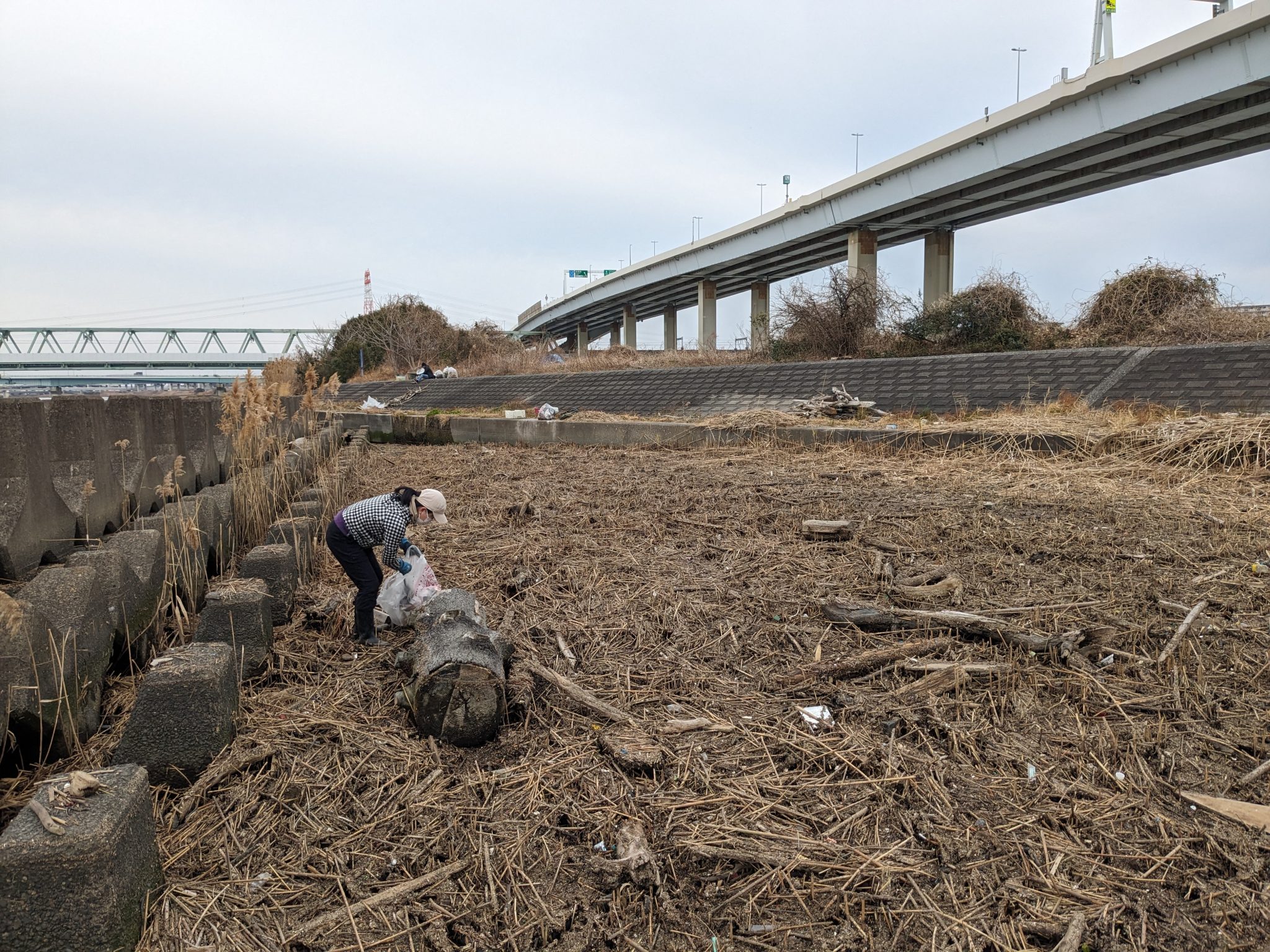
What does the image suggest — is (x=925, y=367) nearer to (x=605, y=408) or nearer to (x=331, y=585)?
(x=605, y=408)

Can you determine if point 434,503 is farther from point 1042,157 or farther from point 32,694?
point 1042,157

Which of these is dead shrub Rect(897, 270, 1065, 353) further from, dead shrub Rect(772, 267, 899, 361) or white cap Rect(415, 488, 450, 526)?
white cap Rect(415, 488, 450, 526)

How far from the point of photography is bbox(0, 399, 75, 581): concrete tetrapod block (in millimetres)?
3156

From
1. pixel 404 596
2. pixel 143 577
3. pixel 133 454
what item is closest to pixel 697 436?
pixel 133 454

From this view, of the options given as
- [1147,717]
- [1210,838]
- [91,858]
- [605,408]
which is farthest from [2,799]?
[605,408]

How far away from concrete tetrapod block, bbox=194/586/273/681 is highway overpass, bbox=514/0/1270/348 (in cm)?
1746

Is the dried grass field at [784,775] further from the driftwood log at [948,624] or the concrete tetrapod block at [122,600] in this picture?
the concrete tetrapod block at [122,600]

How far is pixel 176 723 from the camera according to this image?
93.8 inches

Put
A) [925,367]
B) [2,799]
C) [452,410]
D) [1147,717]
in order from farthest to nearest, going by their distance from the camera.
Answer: [452,410], [925,367], [1147,717], [2,799]

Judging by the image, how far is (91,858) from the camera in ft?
5.48

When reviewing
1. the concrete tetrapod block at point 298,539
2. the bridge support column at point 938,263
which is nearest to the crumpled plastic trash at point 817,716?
the concrete tetrapod block at point 298,539

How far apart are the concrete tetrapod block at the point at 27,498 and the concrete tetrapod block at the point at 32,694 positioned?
81cm

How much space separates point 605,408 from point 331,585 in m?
10.9

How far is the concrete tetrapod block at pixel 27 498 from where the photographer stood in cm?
316
